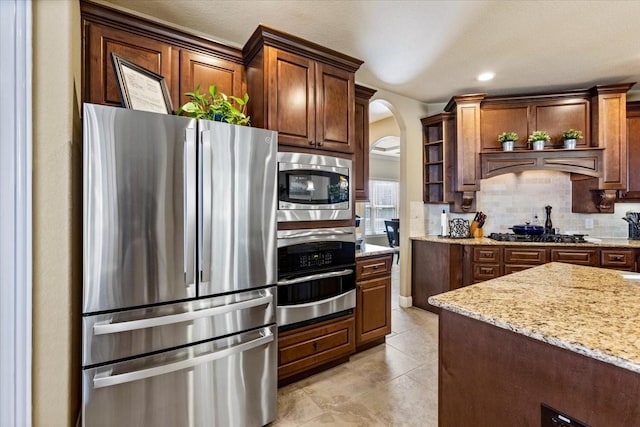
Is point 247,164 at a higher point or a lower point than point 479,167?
lower

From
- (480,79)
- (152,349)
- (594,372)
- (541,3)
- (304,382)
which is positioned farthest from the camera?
(480,79)

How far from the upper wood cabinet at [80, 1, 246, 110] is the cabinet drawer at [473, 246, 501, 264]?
3.01 m

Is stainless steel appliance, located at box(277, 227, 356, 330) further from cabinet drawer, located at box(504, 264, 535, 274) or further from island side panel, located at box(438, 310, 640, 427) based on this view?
cabinet drawer, located at box(504, 264, 535, 274)

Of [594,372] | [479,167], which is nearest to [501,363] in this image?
[594,372]

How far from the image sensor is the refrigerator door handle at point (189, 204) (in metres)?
1.52

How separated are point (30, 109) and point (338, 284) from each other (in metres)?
2.05

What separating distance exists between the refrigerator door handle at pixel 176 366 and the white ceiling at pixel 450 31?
2208 mm

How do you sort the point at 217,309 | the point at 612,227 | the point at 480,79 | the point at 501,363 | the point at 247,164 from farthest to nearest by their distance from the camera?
the point at 612,227 → the point at 480,79 → the point at 247,164 → the point at 217,309 → the point at 501,363

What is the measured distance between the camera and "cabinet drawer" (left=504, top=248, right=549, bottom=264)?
10.9 feet

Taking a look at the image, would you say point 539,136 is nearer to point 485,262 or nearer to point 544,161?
point 544,161

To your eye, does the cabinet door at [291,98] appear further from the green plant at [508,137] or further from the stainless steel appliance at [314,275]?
the green plant at [508,137]

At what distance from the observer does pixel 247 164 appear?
Answer: 1731mm

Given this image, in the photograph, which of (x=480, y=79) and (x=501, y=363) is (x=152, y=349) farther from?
(x=480, y=79)

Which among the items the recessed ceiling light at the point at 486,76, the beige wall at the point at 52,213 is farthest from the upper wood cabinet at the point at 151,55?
the recessed ceiling light at the point at 486,76
